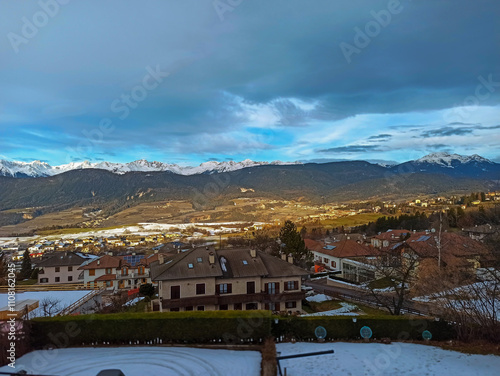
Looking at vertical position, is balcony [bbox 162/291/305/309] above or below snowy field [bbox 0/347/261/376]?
below

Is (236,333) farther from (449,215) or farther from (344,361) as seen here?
(449,215)

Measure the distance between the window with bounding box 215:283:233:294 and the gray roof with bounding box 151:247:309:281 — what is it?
2.28 ft

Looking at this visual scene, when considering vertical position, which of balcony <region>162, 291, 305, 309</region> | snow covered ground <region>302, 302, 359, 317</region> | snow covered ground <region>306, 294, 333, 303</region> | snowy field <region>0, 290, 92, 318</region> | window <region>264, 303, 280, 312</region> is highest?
snowy field <region>0, 290, 92, 318</region>

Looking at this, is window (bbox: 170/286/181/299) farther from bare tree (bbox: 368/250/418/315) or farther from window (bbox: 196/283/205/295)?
bare tree (bbox: 368/250/418/315)

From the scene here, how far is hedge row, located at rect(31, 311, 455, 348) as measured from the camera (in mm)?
15727

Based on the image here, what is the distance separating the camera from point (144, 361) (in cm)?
1395

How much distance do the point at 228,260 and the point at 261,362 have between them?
14.0 meters

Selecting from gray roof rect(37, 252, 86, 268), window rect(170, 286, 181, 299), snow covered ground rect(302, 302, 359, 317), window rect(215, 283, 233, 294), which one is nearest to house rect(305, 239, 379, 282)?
snow covered ground rect(302, 302, 359, 317)

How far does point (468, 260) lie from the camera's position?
30.6 meters

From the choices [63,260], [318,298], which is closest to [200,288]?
[318,298]

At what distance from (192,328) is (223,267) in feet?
34.6

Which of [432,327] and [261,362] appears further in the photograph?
[432,327]

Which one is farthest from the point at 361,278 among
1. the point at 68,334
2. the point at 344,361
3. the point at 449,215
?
the point at 449,215

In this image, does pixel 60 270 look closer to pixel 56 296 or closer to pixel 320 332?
pixel 56 296
